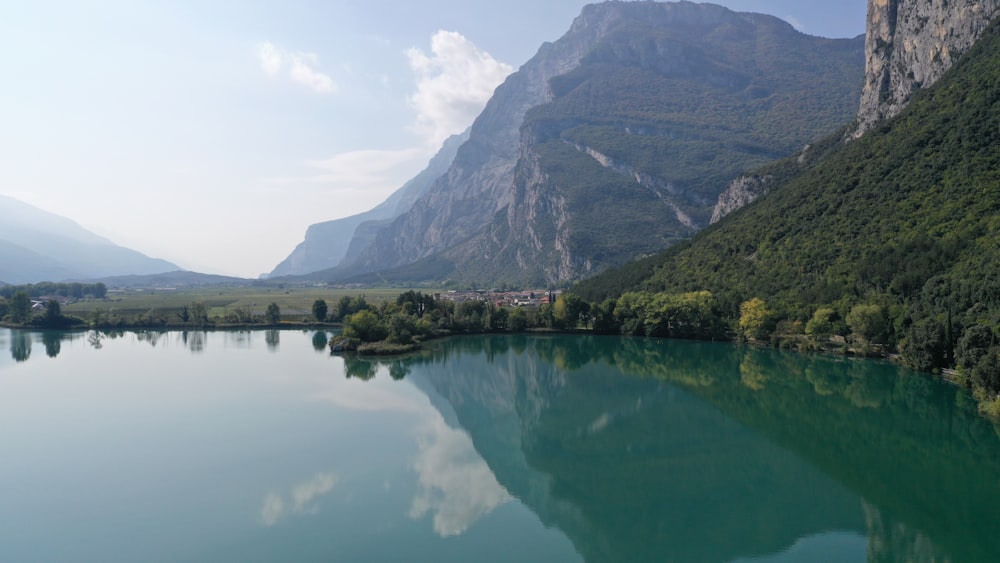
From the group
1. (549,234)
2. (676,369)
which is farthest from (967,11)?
(549,234)

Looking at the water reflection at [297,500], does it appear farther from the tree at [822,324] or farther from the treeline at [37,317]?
the treeline at [37,317]

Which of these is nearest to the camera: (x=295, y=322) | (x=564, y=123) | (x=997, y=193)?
(x=997, y=193)

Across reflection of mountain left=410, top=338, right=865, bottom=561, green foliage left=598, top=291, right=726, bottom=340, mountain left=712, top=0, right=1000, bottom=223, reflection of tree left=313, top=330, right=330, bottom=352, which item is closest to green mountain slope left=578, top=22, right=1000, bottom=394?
green foliage left=598, top=291, right=726, bottom=340

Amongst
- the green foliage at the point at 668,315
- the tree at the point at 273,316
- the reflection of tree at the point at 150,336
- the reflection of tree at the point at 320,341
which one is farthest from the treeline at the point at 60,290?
the green foliage at the point at 668,315

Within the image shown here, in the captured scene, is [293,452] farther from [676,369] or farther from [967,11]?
[967,11]

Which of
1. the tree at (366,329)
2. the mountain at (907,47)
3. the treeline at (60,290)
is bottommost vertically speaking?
the tree at (366,329)
